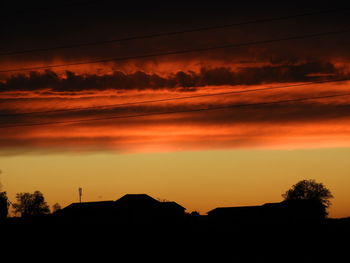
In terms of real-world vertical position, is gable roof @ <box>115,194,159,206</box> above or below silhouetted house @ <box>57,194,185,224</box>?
above

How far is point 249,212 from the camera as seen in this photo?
122125mm

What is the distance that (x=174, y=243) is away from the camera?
164ft

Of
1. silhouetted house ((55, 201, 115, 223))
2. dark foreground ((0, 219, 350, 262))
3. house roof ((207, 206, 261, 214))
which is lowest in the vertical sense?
dark foreground ((0, 219, 350, 262))

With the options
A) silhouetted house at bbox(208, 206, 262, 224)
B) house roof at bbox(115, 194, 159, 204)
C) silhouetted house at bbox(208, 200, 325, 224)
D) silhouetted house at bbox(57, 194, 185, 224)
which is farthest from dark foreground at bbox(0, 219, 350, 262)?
silhouetted house at bbox(208, 200, 325, 224)

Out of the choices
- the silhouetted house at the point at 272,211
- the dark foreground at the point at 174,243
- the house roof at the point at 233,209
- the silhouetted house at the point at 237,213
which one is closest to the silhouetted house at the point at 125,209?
the silhouetted house at the point at 237,213

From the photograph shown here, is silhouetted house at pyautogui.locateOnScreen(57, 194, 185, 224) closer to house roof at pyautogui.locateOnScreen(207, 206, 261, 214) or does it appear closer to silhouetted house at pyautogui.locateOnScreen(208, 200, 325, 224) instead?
silhouetted house at pyautogui.locateOnScreen(208, 200, 325, 224)

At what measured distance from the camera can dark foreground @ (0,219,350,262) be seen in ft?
160

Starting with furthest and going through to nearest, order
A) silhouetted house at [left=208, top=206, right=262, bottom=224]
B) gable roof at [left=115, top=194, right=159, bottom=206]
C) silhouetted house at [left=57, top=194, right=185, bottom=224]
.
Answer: silhouetted house at [left=208, top=206, right=262, bottom=224] < gable roof at [left=115, top=194, right=159, bottom=206] < silhouetted house at [left=57, top=194, right=185, bottom=224]

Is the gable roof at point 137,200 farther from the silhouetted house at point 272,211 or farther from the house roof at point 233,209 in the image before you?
the house roof at point 233,209

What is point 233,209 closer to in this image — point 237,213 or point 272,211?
point 237,213

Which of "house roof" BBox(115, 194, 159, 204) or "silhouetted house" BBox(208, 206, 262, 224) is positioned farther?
"silhouetted house" BBox(208, 206, 262, 224)

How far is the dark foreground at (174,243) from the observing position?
4881 centimetres

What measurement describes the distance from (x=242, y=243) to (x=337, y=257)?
7421 millimetres

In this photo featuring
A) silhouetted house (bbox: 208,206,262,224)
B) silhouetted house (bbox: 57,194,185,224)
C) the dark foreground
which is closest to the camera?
the dark foreground
